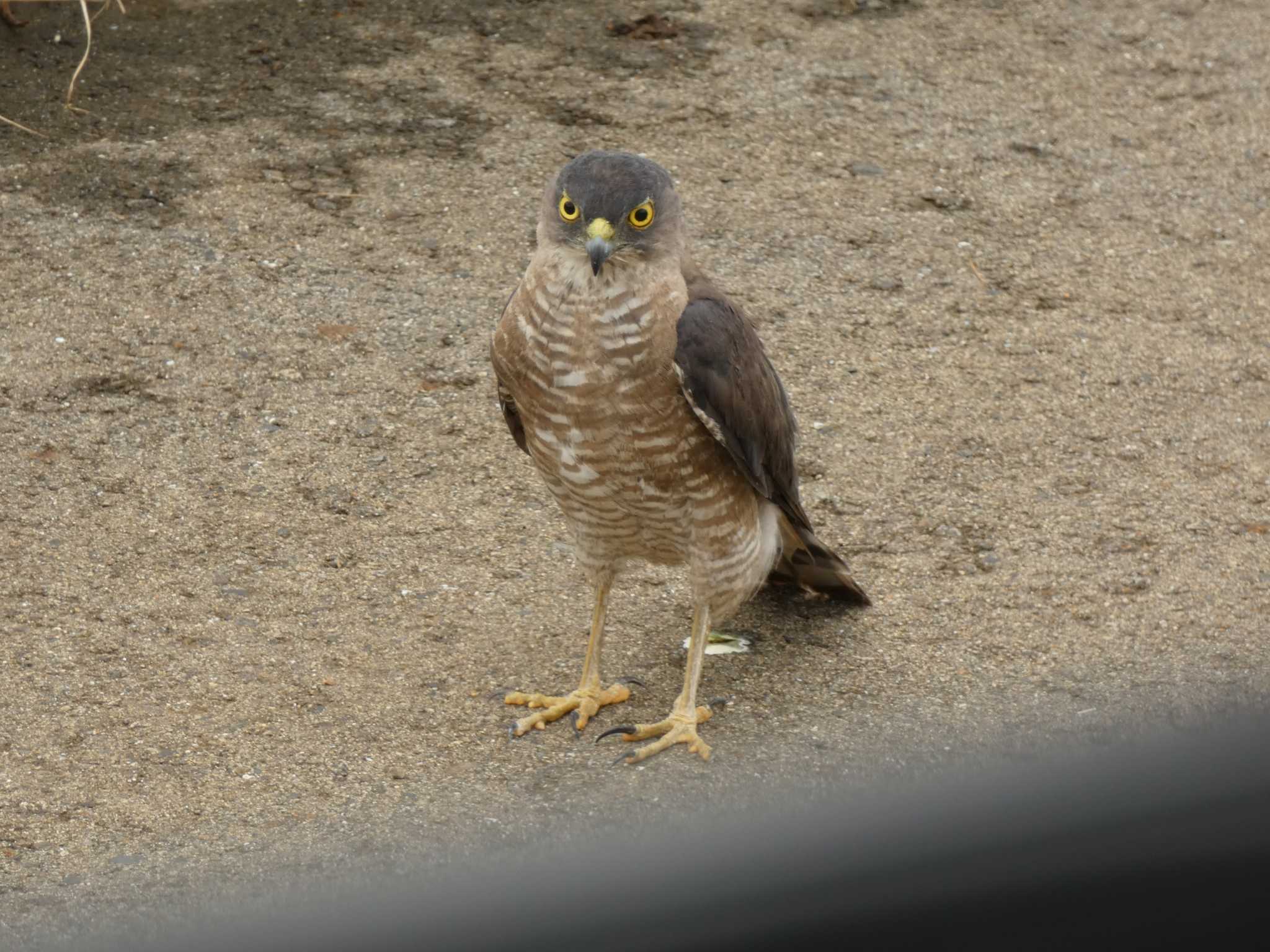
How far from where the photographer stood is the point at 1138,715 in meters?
2.94

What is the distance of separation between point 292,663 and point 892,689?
158 centimetres

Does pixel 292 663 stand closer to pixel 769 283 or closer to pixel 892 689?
pixel 892 689

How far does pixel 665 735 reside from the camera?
158 inches

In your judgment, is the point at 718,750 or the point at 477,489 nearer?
the point at 718,750

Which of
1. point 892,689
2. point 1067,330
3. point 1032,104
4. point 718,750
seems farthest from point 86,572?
point 1032,104

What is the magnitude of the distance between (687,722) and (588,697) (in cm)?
29

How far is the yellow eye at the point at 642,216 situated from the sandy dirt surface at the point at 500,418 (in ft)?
4.26

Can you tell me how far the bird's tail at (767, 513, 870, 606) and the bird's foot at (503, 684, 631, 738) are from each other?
0.62 m

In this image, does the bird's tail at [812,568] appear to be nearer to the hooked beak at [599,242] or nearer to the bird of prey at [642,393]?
the bird of prey at [642,393]

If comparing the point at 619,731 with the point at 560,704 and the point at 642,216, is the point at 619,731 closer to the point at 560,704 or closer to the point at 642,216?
the point at 560,704

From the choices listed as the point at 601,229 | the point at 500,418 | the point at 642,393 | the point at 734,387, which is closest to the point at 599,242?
the point at 601,229

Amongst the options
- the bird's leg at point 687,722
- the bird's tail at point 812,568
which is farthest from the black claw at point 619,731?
the bird's tail at point 812,568

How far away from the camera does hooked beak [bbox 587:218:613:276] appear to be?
356 centimetres

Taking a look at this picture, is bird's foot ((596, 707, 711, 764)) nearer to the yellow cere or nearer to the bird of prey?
the bird of prey
